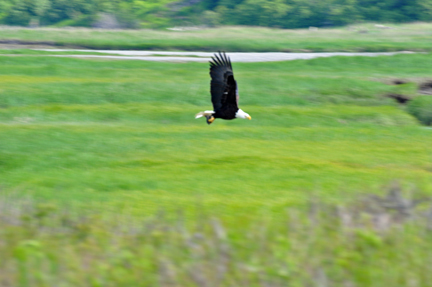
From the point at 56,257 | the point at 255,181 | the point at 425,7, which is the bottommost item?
the point at 255,181

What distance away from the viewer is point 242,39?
2425 inches

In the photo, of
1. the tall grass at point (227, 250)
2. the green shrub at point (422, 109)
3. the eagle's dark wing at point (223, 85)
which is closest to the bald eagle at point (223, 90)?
the eagle's dark wing at point (223, 85)

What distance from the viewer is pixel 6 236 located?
720 cm

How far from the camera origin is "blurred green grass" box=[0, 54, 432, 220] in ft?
42.0

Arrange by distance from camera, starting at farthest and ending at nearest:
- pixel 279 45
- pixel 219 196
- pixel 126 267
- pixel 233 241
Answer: pixel 279 45 < pixel 219 196 < pixel 233 241 < pixel 126 267

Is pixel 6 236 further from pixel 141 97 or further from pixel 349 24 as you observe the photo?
pixel 349 24

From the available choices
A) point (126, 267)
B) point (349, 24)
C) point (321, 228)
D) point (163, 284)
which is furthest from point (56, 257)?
point (349, 24)

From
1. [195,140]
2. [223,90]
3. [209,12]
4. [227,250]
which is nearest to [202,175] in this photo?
[223,90]

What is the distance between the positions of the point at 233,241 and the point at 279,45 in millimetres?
51896

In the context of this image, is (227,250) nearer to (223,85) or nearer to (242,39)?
(223,85)

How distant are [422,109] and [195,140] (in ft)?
37.7

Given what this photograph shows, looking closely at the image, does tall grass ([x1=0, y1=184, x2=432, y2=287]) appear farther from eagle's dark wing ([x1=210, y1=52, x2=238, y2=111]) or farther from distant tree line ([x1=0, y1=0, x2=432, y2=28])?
distant tree line ([x1=0, y1=0, x2=432, y2=28])

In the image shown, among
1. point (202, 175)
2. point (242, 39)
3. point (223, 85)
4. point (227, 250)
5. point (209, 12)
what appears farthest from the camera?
point (209, 12)

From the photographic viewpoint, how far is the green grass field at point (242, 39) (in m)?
56.3
